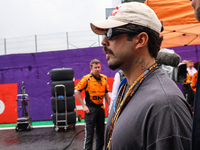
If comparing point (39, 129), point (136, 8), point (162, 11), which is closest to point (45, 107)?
point (39, 129)

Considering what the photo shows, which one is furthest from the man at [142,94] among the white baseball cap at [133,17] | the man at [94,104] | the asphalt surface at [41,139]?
the asphalt surface at [41,139]

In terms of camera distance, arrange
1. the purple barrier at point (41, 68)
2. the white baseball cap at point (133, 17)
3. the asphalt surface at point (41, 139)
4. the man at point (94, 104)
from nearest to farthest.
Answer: the white baseball cap at point (133, 17) < the man at point (94, 104) < the asphalt surface at point (41, 139) < the purple barrier at point (41, 68)

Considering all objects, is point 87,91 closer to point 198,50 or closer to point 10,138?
point 10,138

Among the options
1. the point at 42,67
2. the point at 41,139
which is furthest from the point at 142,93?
the point at 42,67

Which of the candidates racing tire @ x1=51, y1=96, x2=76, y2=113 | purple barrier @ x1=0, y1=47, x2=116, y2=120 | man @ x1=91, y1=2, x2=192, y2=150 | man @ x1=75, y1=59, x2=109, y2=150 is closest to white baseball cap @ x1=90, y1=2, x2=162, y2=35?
man @ x1=91, y1=2, x2=192, y2=150

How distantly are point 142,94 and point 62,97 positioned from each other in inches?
250

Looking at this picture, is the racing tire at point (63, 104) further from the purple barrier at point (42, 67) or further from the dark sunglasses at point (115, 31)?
the dark sunglasses at point (115, 31)

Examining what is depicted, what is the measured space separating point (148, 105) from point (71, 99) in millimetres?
6473

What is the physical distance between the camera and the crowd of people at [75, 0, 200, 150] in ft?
3.33

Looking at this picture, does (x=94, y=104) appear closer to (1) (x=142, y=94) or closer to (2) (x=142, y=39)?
(2) (x=142, y=39)

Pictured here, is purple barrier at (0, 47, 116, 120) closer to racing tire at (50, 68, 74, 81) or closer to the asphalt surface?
the asphalt surface

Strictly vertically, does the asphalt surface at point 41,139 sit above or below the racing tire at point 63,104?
below

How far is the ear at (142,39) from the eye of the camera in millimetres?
1382

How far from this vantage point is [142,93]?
3.92ft
